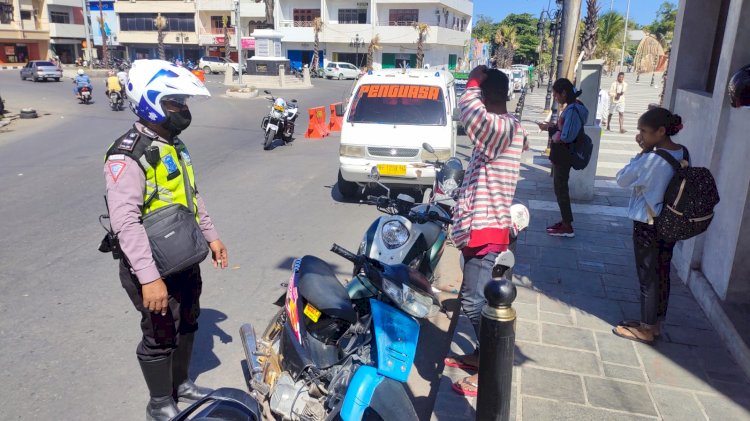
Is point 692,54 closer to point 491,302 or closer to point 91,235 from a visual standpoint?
point 491,302

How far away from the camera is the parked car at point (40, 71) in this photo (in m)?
35.1

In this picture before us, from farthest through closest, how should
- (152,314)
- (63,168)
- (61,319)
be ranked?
(63,168)
(61,319)
(152,314)

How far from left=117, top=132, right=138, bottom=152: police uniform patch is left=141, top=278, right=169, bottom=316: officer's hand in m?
0.69

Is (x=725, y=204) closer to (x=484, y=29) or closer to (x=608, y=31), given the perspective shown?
(x=608, y=31)

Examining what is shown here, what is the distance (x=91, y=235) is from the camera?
6.71 meters

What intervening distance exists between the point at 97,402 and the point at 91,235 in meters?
3.71

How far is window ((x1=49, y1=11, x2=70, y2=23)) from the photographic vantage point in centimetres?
6297

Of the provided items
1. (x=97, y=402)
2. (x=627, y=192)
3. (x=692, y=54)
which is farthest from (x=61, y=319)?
(x=627, y=192)

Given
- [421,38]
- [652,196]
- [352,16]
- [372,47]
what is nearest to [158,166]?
[652,196]

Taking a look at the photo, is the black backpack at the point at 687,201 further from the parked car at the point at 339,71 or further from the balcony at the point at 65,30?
the balcony at the point at 65,30

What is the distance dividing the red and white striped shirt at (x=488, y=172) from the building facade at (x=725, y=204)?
2056 millimetres

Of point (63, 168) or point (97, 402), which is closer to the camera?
point (97, 402)

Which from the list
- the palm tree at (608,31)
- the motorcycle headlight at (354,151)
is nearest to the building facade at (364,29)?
the palm tree at (608,31)

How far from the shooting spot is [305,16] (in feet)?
195
